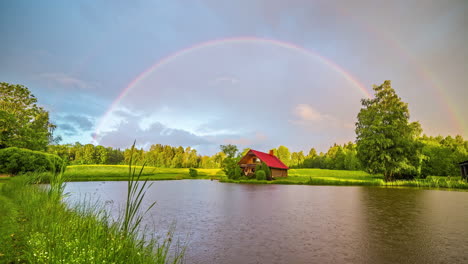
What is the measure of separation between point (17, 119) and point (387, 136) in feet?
160

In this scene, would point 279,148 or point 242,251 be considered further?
point 279,148

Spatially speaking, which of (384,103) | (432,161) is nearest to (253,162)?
(384,103)

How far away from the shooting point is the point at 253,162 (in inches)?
1638

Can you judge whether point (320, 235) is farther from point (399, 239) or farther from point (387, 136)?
point (387, 136)

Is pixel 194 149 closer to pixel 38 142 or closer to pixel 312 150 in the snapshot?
pixel 312 150

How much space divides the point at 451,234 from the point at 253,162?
114 ft

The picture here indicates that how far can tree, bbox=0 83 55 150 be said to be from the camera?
30047mm

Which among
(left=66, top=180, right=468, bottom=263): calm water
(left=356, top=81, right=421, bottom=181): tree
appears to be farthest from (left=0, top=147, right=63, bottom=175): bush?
(left=356, top=81, right=421, bottom=181): tree

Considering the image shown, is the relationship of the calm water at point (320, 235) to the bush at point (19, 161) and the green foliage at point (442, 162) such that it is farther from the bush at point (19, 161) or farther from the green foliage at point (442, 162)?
the green foliage at point (442, 162)

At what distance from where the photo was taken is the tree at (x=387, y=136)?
2950 cm

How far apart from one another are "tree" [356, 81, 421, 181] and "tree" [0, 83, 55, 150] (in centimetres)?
4440

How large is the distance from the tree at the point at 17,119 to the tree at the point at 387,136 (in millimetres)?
44404

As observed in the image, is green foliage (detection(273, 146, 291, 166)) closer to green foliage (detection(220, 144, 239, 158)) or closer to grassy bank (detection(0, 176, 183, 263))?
green foliage (detection(220, 144, 239, 158))

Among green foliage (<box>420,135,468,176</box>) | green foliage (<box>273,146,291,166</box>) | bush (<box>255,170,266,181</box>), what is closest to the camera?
bush (<box>255,170,266,181</box>)
